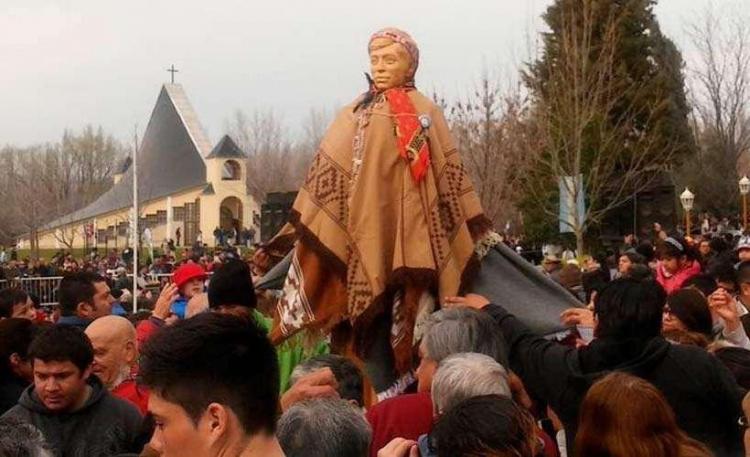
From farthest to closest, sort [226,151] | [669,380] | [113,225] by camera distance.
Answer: [226,151], [113,225], [669,380]

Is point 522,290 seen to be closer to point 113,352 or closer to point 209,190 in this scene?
point 113,352

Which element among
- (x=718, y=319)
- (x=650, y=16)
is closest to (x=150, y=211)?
(x=650, y=16)

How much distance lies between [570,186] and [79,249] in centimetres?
5233

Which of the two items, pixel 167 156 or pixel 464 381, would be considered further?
pixel 167 156

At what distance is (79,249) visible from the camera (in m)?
75.6

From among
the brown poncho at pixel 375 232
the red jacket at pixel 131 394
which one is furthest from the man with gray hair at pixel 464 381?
the red jacket at pixel 131 394

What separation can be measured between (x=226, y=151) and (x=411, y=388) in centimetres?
7494

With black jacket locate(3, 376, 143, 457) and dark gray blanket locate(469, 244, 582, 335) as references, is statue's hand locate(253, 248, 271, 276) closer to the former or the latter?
dark gray blanket locate(469, 244, 582, 335)

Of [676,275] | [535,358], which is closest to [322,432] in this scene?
[535,358]

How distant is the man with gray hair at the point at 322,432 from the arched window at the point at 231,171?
7567 centimetres

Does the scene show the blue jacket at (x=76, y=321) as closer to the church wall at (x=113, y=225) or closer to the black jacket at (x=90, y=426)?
the black jacket at (x=90, y=426)

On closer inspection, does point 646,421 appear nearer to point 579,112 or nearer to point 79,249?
point 579,112

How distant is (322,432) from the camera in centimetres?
393

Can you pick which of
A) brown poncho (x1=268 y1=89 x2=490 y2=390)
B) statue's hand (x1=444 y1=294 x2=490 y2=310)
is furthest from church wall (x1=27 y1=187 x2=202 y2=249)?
statue's hand (x1=444 y1=294 x2=490 y2=310)
